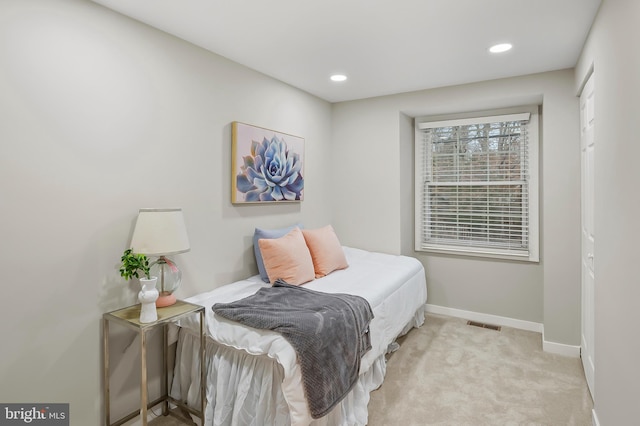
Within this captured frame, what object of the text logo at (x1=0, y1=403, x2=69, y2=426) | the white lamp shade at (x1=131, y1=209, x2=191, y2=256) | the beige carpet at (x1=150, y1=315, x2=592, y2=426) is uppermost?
the white lamp shade at (x1=131, y1=209, x2=191, y2=256)

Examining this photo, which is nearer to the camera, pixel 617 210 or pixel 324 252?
pixel 617 210

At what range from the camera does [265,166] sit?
3143mm

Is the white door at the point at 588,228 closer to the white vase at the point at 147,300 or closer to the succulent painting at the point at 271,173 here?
the succulent painting at the point at 271,173

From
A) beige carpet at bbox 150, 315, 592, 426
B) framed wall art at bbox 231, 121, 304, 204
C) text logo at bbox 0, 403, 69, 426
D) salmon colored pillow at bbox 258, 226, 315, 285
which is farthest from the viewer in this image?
→ framed wall art at bbox 231, 121, 304, 204

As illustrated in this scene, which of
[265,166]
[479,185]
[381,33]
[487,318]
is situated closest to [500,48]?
[381,33]

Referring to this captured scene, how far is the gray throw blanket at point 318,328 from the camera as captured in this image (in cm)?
181

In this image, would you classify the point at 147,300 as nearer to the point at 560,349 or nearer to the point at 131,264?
the point at 131,264

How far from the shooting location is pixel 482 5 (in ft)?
6.66

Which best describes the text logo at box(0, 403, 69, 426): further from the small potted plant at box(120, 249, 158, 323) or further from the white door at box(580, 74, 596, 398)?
the white door at box(580, 74, 596, 398)

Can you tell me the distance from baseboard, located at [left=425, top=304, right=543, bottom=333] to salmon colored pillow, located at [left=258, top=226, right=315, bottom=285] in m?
1.97

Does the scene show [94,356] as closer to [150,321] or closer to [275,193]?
[150,321]

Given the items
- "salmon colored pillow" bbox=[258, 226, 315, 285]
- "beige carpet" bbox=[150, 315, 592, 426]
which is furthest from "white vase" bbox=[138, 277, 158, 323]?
"salmon colored pillow" bbox=[258, 226, 315, 285]

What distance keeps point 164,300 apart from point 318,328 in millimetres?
941

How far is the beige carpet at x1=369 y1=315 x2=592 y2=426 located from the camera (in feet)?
7.32
